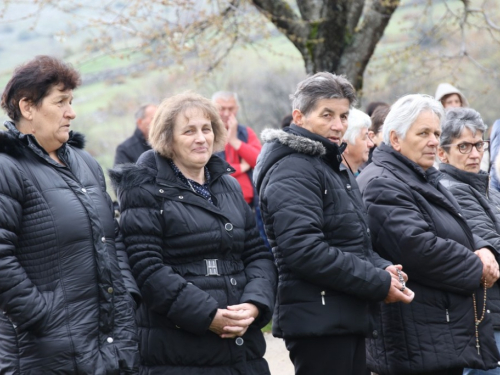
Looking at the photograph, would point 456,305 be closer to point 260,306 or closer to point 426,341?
point 426,341

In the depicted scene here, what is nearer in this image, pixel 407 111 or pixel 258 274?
pixel 258 274

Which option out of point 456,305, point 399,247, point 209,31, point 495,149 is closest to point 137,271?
point 399,247

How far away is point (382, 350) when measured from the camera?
439 cm

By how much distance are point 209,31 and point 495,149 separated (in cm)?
497

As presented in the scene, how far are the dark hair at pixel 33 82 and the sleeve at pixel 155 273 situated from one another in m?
0.67

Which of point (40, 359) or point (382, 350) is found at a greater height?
point (40, 359)

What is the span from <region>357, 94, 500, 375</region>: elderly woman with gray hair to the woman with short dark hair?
62.2 inches

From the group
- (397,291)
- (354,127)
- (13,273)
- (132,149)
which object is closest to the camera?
(13,273)

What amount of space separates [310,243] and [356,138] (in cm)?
189

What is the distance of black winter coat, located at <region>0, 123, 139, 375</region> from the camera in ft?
10.7

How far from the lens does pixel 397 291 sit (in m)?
4.05

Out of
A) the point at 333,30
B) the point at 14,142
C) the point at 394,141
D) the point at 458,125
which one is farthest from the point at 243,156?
the point at 14,142

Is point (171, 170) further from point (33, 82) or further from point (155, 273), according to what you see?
point (33, 82)

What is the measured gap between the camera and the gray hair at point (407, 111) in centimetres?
459
